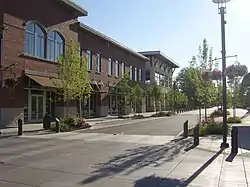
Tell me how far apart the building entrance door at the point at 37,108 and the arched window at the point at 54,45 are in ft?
12.4

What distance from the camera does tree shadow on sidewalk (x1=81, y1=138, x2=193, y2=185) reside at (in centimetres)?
897

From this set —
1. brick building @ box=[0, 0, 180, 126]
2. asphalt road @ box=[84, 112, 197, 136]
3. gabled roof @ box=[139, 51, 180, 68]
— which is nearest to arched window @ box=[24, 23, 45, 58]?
brick building @ box=[0, 0, 180, 126]

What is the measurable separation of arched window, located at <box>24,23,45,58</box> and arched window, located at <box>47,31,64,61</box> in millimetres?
884

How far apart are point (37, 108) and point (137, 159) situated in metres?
20.3

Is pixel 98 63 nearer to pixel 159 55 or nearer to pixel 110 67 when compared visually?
pixel 110 67

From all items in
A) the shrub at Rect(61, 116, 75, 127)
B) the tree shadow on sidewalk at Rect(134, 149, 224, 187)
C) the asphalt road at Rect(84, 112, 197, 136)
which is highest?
the shrub at Rect(61, 116, 75, 127)

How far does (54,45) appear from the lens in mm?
31609

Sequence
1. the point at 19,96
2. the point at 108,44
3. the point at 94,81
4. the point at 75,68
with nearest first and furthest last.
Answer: the point at 75,68
the point at 19,96
the point at 94,81
the point at 108,44

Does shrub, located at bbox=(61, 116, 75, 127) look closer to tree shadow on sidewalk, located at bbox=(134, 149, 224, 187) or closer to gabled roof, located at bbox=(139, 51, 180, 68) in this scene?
tree shadow on sidewalk, located at bbox=(134, 149, 224, 187)

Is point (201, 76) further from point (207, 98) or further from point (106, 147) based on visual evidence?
point (106, 147)

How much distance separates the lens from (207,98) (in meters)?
24.0

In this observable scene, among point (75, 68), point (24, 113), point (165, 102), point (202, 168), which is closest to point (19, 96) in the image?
point (24, 113)

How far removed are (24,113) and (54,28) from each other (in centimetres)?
832

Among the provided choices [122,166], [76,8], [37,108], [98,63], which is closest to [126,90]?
[98,63]
